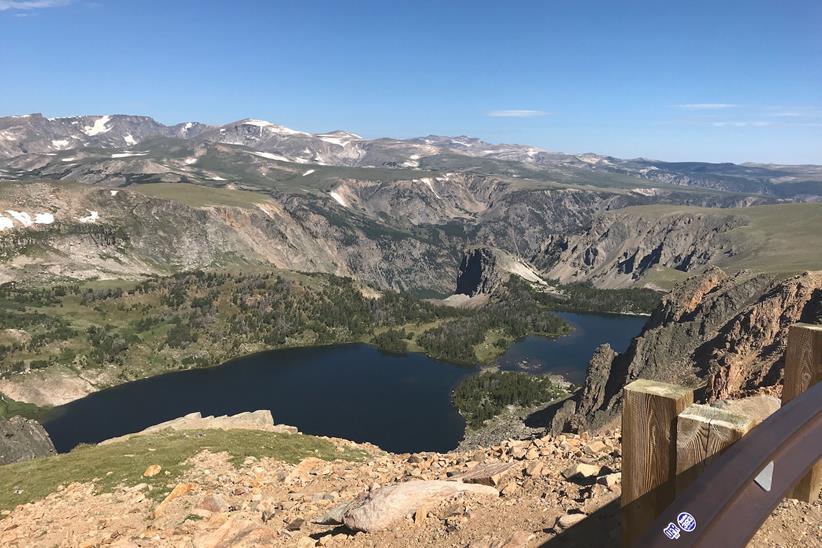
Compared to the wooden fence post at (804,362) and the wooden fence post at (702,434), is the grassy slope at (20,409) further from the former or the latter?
the wooden fence post at (702,434)

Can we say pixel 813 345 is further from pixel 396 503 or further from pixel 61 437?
pixel 61 437

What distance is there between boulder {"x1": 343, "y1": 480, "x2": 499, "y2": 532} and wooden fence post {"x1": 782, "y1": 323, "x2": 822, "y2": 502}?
10159mm

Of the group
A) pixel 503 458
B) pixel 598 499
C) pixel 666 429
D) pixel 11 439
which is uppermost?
pixel 666 429

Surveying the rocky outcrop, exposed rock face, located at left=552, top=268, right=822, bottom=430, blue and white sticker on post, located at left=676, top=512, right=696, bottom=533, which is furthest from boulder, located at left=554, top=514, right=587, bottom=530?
the rocky outcrop

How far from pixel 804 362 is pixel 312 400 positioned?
514 feet

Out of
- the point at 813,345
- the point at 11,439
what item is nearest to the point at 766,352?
the point at 813,345

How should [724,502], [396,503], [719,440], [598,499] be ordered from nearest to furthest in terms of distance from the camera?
[724,502]
[719,440]
[598,499]
[396,503]

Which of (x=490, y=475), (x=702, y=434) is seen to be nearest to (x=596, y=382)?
(x=490, y=475)

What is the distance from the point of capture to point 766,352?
48.1 meters

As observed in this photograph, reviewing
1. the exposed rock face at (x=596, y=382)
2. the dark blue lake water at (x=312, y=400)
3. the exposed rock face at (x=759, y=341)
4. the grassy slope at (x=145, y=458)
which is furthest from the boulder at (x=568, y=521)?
the dark blue lake water at (x=312, y=400)

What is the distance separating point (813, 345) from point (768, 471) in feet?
13.5

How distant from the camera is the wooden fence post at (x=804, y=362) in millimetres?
7048

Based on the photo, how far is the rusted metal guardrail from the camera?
3.67m

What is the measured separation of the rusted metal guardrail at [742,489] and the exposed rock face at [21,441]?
68.1 meters
